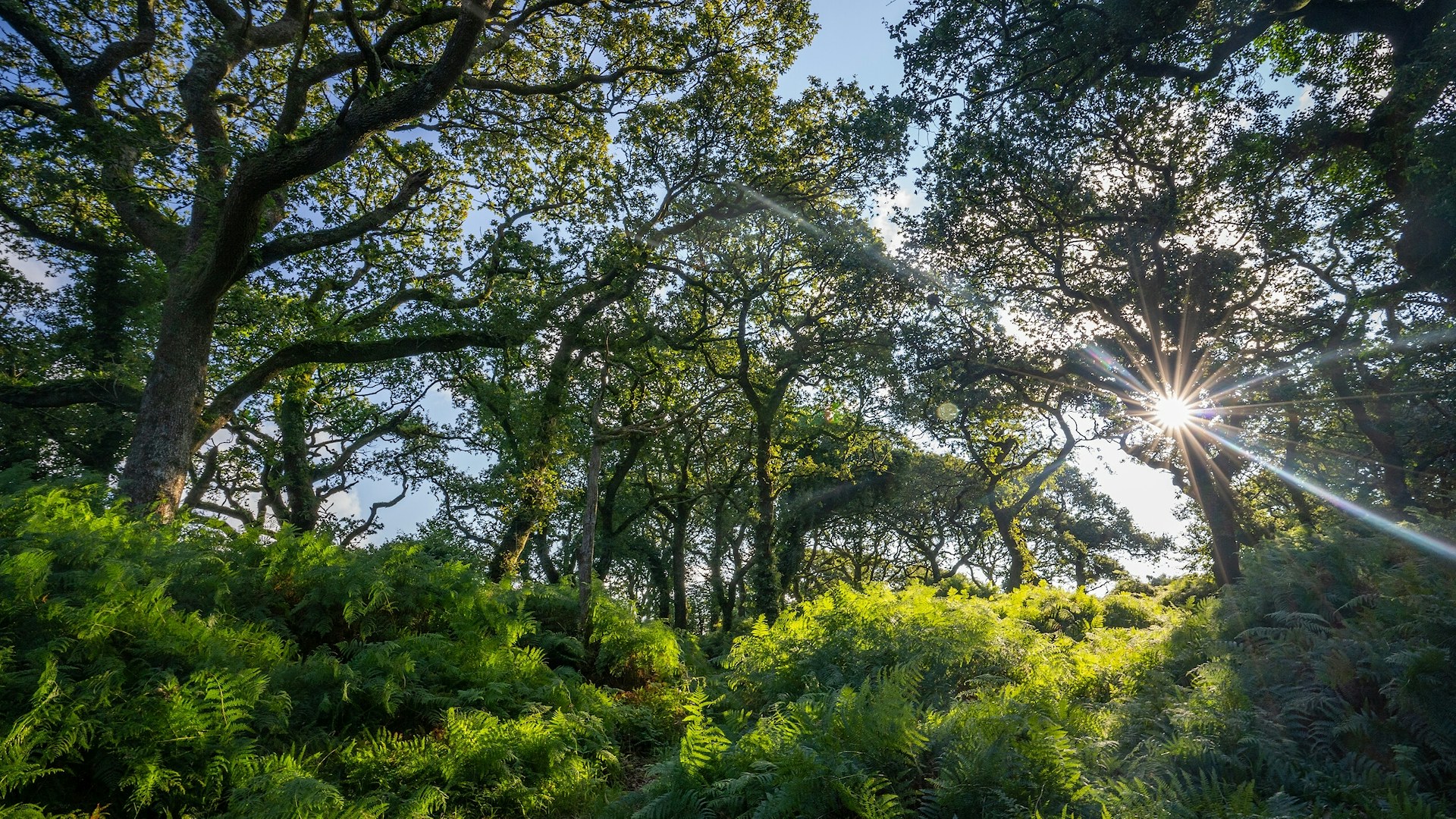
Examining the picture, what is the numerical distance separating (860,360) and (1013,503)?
9499 millimetres

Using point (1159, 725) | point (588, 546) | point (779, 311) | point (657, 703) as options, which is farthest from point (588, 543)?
point (779, 311)

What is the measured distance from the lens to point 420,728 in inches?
236

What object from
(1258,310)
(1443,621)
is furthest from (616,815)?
(1258,310)

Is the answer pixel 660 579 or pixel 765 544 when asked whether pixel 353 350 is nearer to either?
pixel 765 544

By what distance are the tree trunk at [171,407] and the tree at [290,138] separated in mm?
29

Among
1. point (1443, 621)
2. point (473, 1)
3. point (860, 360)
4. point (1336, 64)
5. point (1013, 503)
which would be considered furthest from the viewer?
point (1013, 503)

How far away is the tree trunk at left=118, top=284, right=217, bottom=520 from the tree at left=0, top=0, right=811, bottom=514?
0.03 meters

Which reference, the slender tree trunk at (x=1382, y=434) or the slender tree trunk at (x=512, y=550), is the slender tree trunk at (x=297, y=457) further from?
the slender tree trunk at (x=1382, y=434)

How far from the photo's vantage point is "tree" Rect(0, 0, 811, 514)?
8.95 m

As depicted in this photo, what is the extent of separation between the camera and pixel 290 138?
9922 millimetres

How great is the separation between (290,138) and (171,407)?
452 centimetres

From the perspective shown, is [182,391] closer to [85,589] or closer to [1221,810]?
[85,589]

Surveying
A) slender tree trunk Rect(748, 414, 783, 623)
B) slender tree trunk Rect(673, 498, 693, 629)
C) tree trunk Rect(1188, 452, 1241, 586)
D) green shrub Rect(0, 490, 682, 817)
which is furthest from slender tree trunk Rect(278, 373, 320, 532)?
tree trunk Rect(1188, 452, 1241, 586)

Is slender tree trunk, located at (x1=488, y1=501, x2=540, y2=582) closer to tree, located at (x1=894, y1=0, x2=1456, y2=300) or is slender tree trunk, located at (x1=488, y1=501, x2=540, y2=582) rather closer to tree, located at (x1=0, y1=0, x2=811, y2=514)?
tree, located at (x1=0, y1=0, x2=811, y2=514)
